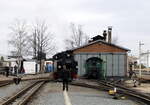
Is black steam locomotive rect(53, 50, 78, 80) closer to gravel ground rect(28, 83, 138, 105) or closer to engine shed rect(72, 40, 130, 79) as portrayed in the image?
gravel ground rect(28, 83, 138, 105)

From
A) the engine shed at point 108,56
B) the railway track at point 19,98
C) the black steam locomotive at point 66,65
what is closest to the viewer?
the railway track at point 19,98

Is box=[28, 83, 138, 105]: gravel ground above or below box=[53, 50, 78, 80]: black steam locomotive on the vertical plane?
below

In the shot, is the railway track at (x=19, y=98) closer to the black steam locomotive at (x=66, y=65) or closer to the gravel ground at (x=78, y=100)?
the gravel ground at (x=78, y=100)

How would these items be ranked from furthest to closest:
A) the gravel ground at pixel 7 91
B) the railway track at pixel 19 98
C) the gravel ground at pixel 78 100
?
the gravel ground at pixel 7 91
the gravel ground at pixel 78 100
the railway track at pixel 19 98

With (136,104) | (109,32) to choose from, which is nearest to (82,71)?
(109,32)

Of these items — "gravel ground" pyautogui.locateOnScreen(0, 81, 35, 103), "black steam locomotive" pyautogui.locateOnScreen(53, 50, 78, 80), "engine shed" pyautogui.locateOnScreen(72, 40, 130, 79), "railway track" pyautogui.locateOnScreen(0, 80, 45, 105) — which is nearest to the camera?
"railway track" pyautogui.locateOnScreen(0, 80, 45, 105)

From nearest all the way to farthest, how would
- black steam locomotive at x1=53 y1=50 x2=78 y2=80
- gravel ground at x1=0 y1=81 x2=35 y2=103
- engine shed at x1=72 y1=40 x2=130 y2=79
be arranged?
gravel ground at x1=0 y1=81 x2=35 y2=103
black steam locomotive at x1=53 y1=50 x2=78 y2=80
engine shed at x1=72 y1=40 x2=130 y2=79

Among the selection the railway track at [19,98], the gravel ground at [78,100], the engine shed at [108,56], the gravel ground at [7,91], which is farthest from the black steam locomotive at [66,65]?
the engine shed at [108,56]

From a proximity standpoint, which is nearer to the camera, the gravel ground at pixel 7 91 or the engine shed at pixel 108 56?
the gravel ground at pixel 7 91

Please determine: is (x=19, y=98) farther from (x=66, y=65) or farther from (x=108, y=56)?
(x=108, y=56)

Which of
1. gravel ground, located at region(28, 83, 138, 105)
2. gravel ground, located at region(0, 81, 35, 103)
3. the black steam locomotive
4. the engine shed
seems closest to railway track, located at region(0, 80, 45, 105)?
gravel ground, located at region(28, 83, 138, 105)

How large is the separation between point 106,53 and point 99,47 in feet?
5.02

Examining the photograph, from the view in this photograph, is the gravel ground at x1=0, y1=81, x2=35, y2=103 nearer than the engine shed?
Yes

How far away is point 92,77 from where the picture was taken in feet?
152
